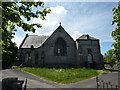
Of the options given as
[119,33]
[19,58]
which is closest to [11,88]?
[119,33]

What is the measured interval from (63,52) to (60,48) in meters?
1.68

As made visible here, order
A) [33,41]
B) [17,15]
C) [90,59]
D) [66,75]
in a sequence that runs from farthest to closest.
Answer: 1. [33,41]
2. [90,59]
3. [66,75]
4. [17,15]

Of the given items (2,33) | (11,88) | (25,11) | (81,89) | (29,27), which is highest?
(25,11)

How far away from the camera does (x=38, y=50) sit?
30484 millimetres

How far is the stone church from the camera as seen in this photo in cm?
2870

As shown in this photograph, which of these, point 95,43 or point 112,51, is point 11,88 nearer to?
point 112,51

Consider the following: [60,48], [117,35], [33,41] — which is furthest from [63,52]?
[117,35]

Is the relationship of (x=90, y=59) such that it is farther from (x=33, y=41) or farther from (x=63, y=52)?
(x=33, y=41)

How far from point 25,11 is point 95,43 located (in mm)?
30242

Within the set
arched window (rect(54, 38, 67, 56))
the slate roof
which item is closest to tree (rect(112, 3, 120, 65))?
arched window (rect(54, 38, 67, 56))

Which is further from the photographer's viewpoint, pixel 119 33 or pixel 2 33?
pixel 119 33

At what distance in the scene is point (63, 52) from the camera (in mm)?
30312

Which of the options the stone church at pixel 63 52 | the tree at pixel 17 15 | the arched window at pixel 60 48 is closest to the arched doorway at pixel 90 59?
the stone church at pixel 63 52

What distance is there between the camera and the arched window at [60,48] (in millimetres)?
29969
